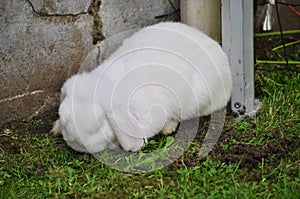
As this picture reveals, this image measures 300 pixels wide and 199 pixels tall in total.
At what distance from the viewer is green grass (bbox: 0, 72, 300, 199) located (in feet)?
10.4

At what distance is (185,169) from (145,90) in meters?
0.56

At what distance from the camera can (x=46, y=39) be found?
409 cm

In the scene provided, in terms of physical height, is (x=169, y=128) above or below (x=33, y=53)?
below

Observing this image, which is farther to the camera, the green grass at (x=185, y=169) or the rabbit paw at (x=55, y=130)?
the rabbit paw at (x=55, y=130)

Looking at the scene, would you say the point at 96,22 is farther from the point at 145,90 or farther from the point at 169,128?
the point at 169,128

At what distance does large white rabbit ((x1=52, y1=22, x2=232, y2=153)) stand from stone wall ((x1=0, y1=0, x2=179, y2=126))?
1.17 ft

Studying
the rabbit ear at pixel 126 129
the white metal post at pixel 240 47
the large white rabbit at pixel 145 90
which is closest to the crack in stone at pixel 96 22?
the large white rabbit at pixel 145 90

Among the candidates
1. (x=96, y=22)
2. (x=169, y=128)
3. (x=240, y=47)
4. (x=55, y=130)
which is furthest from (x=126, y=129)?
(x=96, y=22)

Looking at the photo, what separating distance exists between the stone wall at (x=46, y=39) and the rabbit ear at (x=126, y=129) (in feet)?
3.05

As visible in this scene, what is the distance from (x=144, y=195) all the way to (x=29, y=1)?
5.28 ft

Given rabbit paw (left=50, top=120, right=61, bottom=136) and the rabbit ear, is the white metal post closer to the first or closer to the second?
the rabbit ear

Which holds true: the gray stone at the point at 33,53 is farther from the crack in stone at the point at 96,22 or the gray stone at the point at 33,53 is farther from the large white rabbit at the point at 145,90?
the large white rabbit at the point at 145,90

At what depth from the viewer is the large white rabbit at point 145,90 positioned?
11.3 feet

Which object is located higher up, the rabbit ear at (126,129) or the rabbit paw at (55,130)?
the rabbit ear at (126,129)
